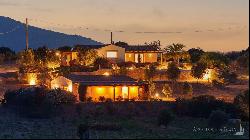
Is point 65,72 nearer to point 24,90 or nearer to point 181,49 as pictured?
point 24,90

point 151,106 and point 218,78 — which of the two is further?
point 218,78

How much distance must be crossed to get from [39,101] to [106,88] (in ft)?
27.7

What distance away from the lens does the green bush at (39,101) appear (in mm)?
58750

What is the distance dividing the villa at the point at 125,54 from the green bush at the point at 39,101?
34.1 metres

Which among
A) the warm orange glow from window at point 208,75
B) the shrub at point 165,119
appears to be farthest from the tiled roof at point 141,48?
the shrub at point 165,119

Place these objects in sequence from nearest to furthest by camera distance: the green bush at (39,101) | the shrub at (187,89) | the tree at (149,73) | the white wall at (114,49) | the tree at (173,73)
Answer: the green bush at (39,101), the shrub at (187,89), the tree at (173,73), the tree at (149,73), the white wall at (114,49)

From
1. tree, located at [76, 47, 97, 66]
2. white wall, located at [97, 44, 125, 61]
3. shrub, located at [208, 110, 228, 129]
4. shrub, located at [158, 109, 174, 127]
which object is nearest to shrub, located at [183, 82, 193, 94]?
shrub, located at [158, 109, 174, 127]

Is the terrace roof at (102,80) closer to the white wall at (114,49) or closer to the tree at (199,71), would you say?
the tree at (199,71)

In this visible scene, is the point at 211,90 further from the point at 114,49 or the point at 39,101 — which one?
the point at 114,49

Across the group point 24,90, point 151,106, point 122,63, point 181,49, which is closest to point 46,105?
point 24,90

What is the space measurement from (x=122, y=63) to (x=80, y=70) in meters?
9.06

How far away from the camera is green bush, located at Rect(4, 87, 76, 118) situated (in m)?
58.8

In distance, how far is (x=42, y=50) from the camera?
90.9 m

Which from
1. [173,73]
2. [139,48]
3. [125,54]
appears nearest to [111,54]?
[125,54]
